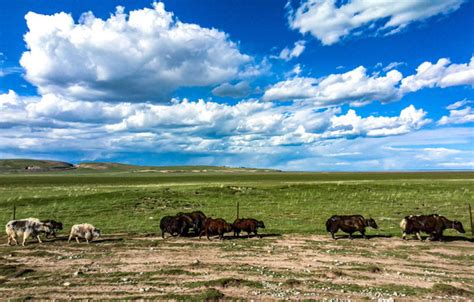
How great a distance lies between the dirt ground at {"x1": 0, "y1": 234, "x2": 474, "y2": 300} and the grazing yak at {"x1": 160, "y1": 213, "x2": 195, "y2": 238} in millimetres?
1488

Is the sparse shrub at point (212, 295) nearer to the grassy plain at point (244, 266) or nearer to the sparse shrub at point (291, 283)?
the grassy plain at point (244, 266)

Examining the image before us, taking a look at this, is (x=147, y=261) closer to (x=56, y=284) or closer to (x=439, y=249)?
(x=56, y=284)

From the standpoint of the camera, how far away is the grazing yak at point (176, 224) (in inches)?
834

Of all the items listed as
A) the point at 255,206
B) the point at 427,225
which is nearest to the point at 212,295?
the point at 427,225

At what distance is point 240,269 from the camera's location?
43.6 feet

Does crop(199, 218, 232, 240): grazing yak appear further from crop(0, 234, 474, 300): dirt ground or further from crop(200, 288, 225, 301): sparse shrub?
crop(200, 288, 225, 301): sparse shrub

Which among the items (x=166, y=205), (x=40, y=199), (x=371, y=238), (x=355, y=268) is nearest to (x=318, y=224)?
(x=371, y=238)

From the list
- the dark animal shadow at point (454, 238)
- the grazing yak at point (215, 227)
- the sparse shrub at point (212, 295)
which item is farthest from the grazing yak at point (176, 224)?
the dark animal shadow at point (454, 238)

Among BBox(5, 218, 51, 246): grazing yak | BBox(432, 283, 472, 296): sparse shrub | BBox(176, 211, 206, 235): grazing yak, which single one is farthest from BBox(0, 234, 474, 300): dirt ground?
BBox(176, 211, 206, 235): grazing yak

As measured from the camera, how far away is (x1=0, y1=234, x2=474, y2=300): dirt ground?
1050cm

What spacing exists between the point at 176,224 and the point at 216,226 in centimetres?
266

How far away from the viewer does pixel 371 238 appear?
66.5 ft

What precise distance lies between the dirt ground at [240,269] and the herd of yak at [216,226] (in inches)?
31.2

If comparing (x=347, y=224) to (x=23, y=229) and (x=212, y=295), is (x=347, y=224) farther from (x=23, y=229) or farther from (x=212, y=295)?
(x=23, y=229)
